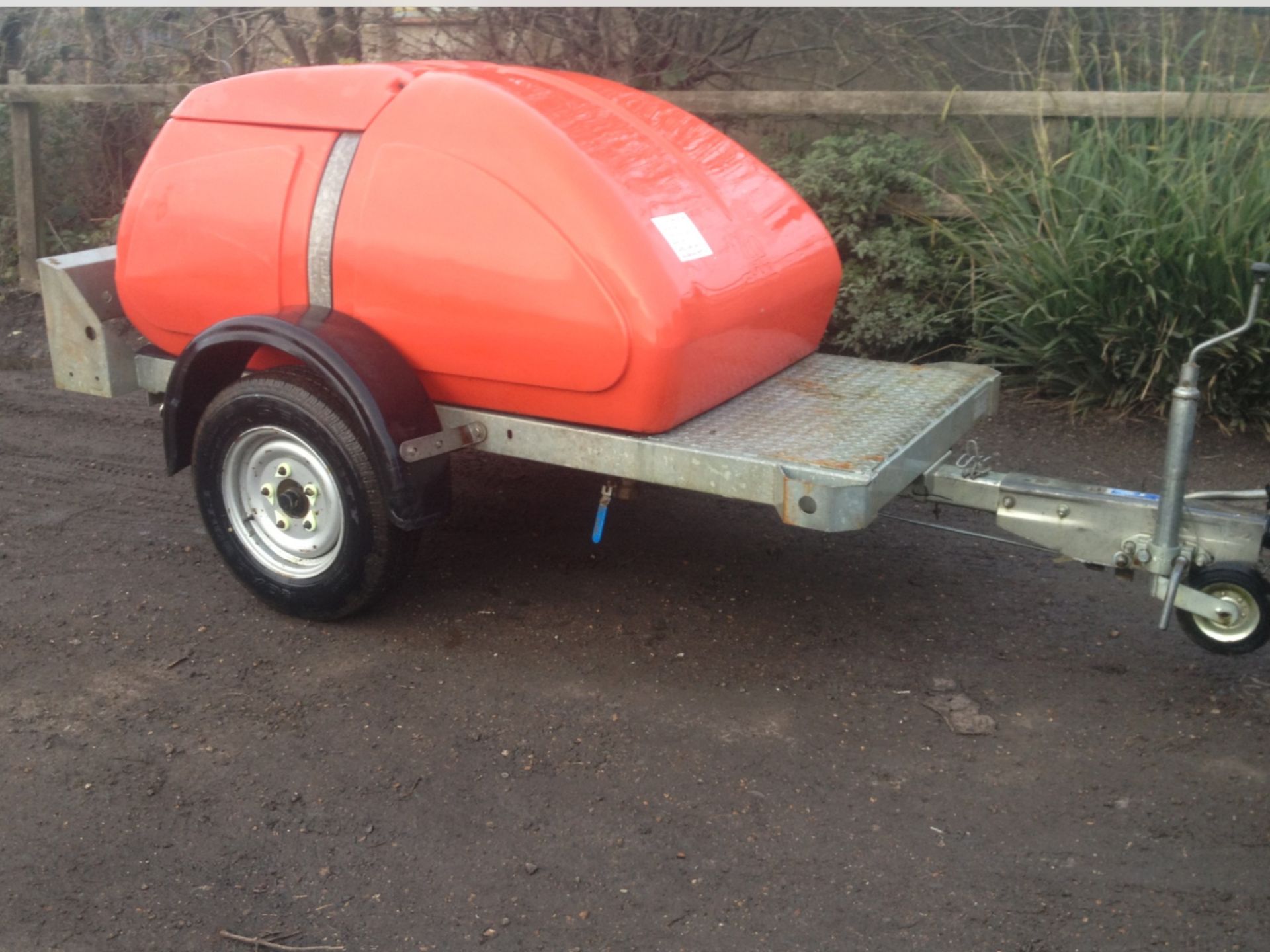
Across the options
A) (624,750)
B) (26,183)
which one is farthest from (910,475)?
(26,183)

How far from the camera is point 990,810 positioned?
3.43m

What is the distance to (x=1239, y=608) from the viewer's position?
3.67 m

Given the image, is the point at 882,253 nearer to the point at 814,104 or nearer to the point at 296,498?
the point at 814,104

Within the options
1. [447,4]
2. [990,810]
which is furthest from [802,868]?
[447,4]

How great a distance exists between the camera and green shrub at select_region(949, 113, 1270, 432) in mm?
5984

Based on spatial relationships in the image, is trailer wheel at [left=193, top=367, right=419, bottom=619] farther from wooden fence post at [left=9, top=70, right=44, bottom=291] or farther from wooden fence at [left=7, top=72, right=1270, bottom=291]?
wooden fence post at [left=9, top=70, right=44, bottom=291]

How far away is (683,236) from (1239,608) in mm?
1927

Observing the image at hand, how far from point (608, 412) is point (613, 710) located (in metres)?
0.90

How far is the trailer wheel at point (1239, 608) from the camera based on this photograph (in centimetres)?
365

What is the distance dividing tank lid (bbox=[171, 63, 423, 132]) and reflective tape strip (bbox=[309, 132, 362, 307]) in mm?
62

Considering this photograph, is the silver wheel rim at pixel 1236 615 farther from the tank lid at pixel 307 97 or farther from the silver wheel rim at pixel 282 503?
the tank lid at pixel 307 97

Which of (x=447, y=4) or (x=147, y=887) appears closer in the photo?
(x=147, y=887)

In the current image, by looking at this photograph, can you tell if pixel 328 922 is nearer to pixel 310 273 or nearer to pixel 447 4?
pixel 310 273

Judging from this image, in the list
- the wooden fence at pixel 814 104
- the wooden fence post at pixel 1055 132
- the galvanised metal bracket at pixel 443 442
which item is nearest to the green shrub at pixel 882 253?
the wooden fence at pixel 814 104
